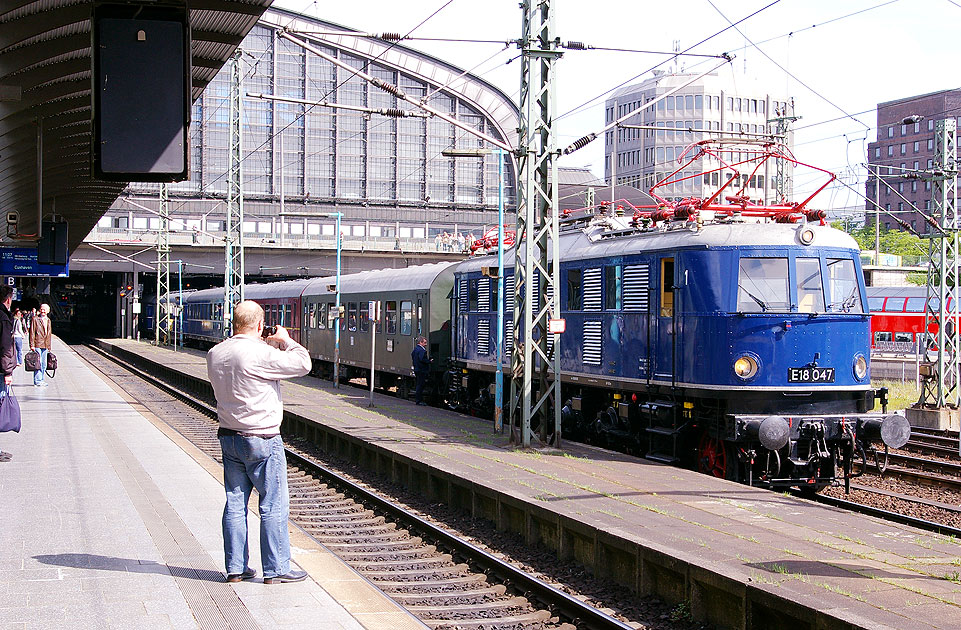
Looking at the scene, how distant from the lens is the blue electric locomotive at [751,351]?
13.9 m

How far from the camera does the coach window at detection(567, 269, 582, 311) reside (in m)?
17.8

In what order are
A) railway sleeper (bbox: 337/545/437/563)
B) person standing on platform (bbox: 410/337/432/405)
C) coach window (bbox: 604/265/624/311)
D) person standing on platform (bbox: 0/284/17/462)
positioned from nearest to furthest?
railway sleeper (bbox: 337/545/437/563)
person standing on platform (bbox: 0/284/17/462)
coach window (bbox: 604/265/624/311)
person standing on platform (bbox: 410/337/432/405)

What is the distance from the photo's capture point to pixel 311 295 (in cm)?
3781

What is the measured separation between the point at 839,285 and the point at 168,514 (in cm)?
928

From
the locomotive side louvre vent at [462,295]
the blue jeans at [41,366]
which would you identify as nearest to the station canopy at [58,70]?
the blue jeans at [41,366]

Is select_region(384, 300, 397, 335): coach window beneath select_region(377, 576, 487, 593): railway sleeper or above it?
above

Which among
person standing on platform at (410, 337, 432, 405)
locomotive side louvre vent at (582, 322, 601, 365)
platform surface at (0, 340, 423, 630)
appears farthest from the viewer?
person standing on platform at (410, 337, 432, 405)

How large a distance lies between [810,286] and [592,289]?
392 centimetres

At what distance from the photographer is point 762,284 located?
1429 cm

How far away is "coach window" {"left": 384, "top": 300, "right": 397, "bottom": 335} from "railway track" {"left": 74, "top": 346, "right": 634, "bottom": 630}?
41.4 feet

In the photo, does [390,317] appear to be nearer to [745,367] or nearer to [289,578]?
[745,367]

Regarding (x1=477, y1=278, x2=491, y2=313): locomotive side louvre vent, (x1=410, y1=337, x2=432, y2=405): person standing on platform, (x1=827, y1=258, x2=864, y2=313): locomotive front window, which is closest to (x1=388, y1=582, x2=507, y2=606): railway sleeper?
(x1=827, y1=258, x2=864, y2=313): locomotive front window

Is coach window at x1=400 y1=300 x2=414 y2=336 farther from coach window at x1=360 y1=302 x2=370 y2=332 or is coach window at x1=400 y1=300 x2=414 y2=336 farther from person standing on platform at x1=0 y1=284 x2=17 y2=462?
person standing on platform at x1=0 y1=284 x2=17 y2=462

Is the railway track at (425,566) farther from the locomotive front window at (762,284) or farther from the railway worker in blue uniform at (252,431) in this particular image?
the locomotive front window at (762,284)
